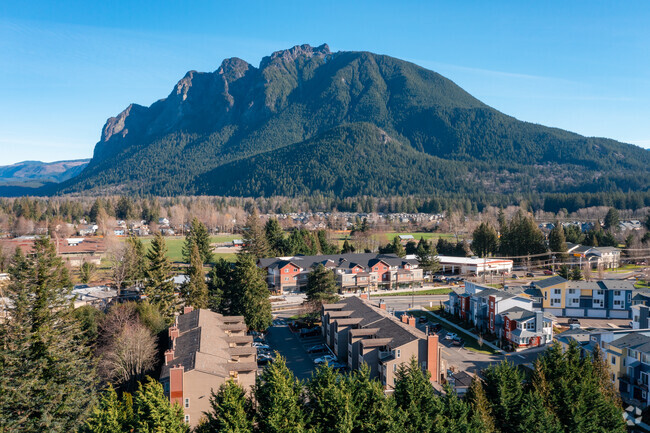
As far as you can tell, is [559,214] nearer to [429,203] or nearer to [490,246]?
[429,203]

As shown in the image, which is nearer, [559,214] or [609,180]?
[559,214]

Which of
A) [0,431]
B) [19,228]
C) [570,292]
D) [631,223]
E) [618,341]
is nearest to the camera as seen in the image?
[0,431]

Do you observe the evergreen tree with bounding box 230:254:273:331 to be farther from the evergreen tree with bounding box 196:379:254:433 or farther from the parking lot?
the evergreen tree with bounding box 196:379:254:433

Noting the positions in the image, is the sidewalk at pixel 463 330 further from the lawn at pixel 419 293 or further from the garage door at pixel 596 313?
the garage door at pixel 596 313

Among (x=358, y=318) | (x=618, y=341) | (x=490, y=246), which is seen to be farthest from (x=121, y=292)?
(x=490, y=246)

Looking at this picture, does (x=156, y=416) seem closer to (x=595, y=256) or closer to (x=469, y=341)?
(x=469, y=341)

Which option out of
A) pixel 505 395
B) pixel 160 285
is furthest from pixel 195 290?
pixel 505 395

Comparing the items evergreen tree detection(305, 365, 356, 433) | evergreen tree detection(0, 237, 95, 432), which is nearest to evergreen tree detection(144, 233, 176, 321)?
evergreen tree detection(0, 237, 95, 432)
